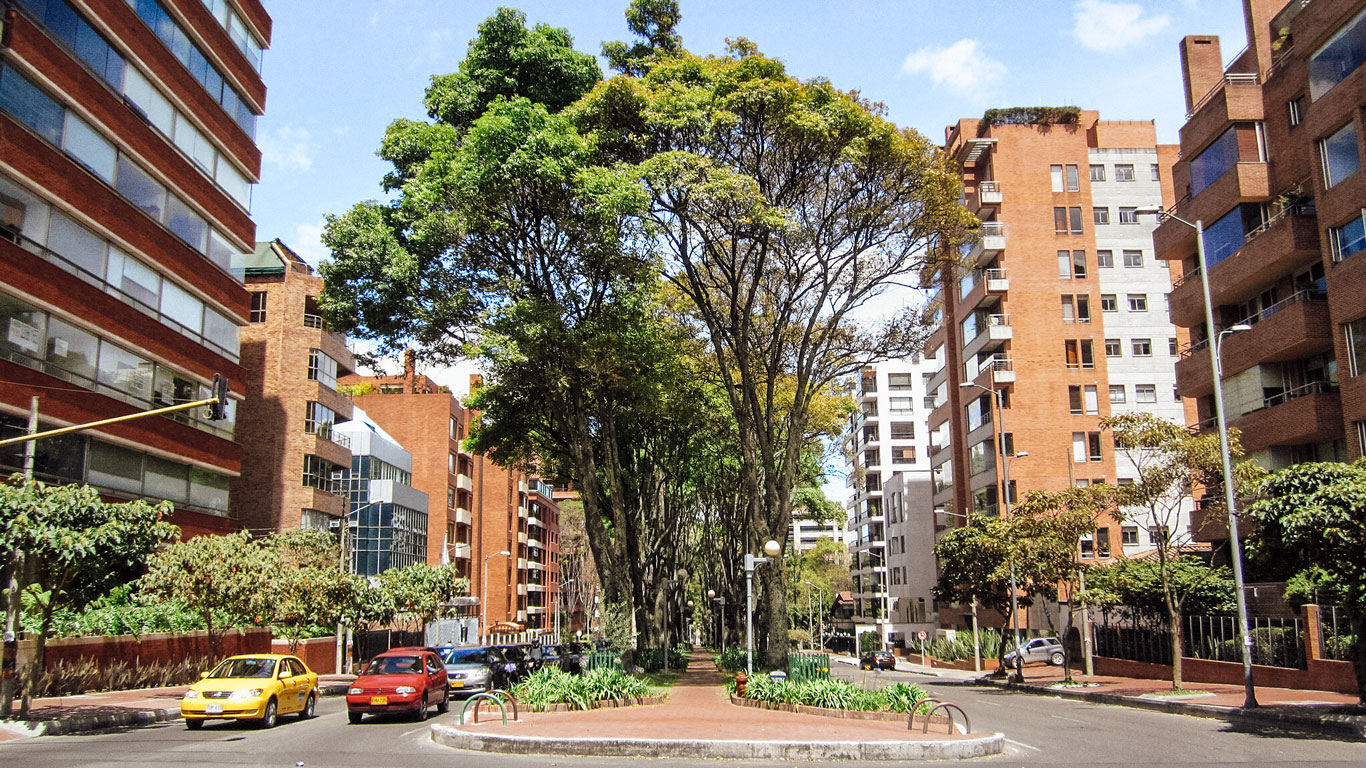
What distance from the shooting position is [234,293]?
137 ft

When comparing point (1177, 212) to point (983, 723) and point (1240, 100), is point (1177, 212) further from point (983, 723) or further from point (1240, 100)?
point (983, 723)

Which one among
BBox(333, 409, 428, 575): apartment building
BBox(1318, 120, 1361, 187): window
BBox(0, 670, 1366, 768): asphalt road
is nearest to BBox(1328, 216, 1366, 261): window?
BBox(1318, 120, 1361, 187): window

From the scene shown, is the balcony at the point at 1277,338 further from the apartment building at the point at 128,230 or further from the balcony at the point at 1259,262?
the apartment building at the point at 128,230

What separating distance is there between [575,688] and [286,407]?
1408 inches

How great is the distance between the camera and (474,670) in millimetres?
30234

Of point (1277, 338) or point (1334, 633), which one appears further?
point (1277, 338)

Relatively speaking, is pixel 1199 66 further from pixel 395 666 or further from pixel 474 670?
pixel 395 666

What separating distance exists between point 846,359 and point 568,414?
8209 mm

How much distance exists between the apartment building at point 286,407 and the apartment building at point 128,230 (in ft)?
29.3

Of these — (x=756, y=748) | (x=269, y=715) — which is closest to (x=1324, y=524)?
(x=756, y=748)

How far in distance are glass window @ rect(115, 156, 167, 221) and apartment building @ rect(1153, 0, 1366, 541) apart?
3494cm

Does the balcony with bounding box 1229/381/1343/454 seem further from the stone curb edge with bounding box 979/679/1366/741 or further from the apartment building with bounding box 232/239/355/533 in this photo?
the apartment building with bounding box 232/239/355/533

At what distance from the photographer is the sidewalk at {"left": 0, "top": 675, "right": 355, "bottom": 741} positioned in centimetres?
1945

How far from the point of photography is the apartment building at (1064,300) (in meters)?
56.2
